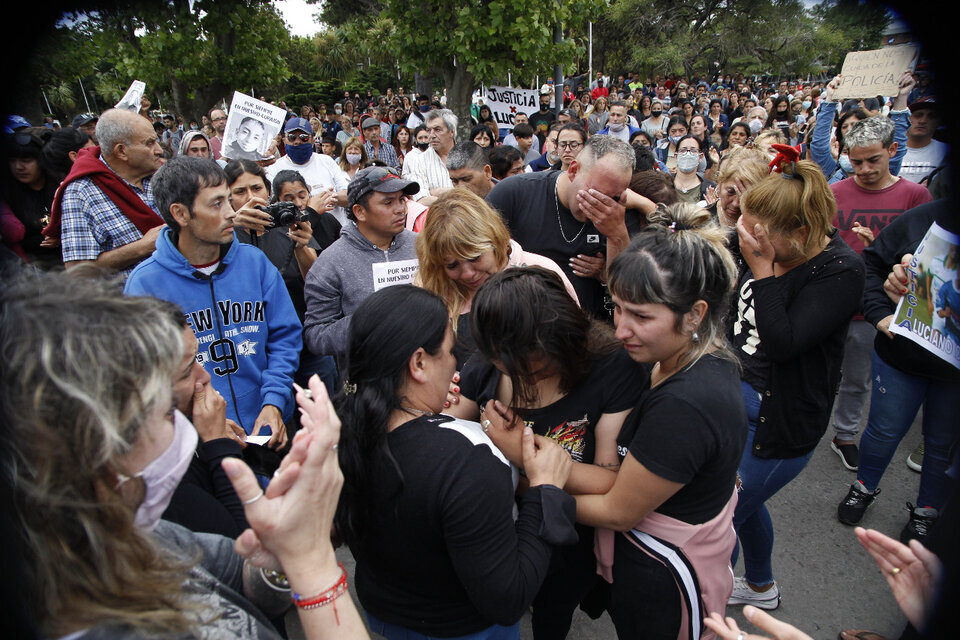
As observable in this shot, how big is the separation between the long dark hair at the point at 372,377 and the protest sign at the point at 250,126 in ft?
13.7

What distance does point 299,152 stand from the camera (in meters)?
5.52

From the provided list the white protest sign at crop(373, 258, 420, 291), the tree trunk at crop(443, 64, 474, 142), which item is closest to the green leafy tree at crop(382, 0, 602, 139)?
the tree trunk at crop(443, 64, 474, 142)

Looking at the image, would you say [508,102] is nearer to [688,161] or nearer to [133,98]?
[688,161]

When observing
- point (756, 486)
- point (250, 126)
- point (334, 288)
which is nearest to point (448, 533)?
point (756, 486)

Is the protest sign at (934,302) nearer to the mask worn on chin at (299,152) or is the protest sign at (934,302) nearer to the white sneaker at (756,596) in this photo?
the white sneaker at (756,596)

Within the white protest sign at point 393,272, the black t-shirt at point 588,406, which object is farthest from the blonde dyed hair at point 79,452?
the white protest sign at point 393,272

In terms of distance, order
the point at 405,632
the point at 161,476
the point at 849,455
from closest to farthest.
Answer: the point at 161,476 → the point at 405,632 → the point at 849,455

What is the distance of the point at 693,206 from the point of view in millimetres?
2154

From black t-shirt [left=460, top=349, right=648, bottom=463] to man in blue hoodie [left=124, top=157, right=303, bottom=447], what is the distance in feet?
4.33

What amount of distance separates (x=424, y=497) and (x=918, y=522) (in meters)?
3.13

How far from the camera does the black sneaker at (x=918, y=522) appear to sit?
2.95 m

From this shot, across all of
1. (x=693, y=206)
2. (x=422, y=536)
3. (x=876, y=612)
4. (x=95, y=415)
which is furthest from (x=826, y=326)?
(x=95, y=415)

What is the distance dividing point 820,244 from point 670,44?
34.6 meters

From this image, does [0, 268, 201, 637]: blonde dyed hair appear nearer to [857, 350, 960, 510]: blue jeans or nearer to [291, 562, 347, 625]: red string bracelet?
[291, 562, 347, 625]: red string bracelet
